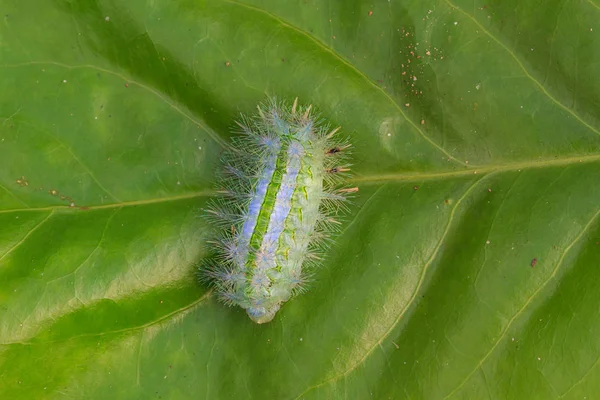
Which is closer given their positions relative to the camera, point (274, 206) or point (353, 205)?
point (353, 205)

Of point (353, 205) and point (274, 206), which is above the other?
point (353, 205)

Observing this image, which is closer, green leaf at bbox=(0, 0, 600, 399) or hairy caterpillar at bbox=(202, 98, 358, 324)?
green leaf at bbox=(0, 0, 600, 399)

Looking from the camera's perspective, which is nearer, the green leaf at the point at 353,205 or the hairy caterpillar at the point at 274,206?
the green leaf at the point at 353,205

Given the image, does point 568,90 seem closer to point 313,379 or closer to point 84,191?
point 313,379

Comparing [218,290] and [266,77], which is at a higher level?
[266,77]

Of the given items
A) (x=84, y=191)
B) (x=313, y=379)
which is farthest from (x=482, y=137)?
(x=84, y=191)
